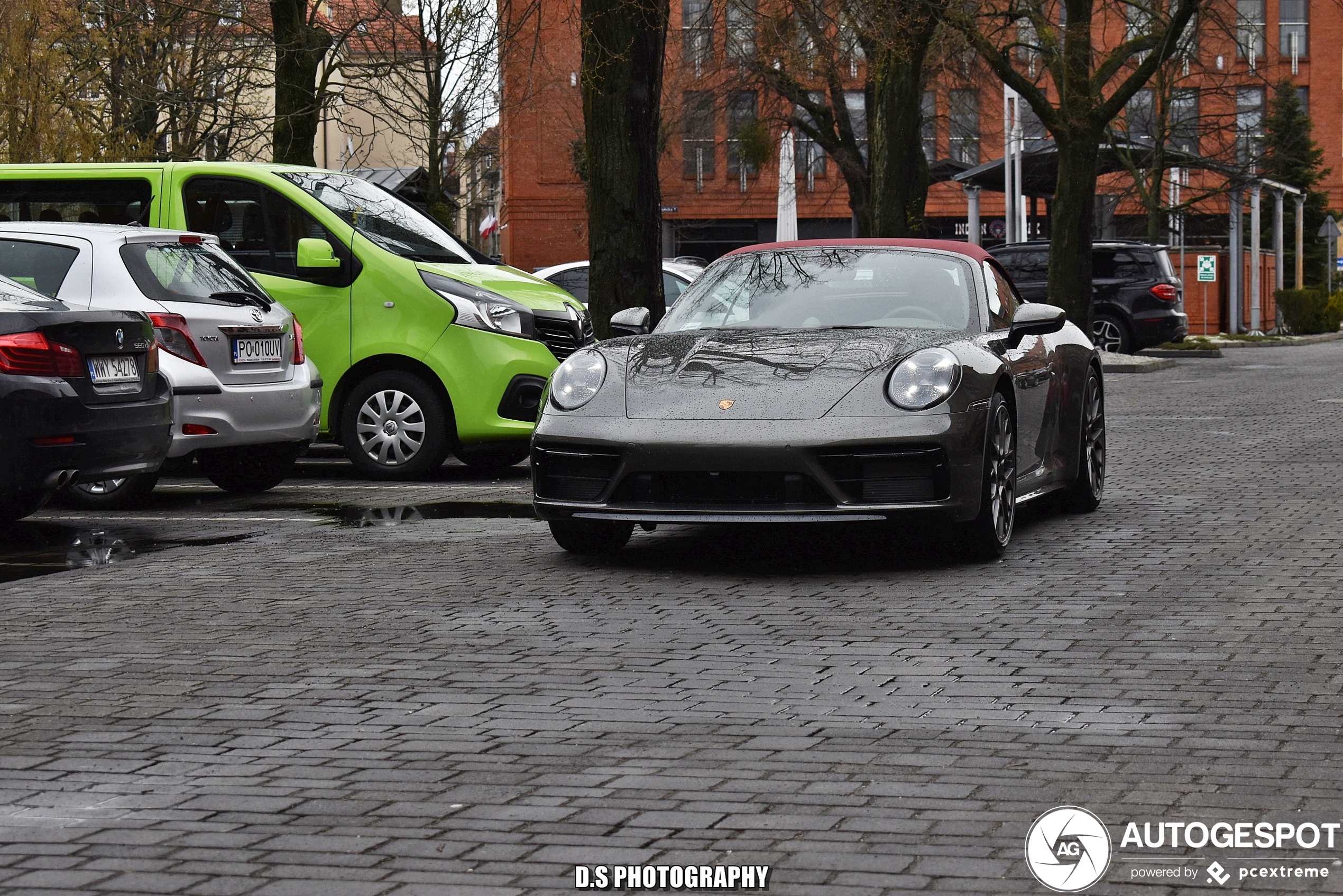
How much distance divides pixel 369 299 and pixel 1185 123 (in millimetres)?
36756

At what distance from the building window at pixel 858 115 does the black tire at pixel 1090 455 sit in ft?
123

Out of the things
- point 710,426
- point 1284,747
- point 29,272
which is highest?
point 29,272

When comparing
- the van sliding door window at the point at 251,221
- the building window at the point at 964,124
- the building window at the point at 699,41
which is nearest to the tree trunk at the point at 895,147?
the building window at the point at 699,41

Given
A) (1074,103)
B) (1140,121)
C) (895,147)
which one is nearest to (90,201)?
(895,147)

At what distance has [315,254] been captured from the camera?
12102mm

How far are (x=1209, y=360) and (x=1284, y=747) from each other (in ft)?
94.6

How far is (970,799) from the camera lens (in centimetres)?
422

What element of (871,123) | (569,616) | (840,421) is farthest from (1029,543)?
(871,123)

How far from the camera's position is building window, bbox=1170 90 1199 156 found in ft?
146

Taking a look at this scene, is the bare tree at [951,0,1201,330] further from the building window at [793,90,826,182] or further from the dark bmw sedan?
the dark bmw sedan

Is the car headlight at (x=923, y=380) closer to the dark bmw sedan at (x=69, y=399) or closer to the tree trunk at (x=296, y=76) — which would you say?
the dark bmw sedan at (x=69, y=399)

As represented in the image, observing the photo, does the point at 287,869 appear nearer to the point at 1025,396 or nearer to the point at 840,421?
the point at 840,421

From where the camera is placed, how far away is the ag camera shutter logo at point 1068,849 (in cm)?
362

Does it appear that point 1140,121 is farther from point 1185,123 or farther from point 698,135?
point 698,135
